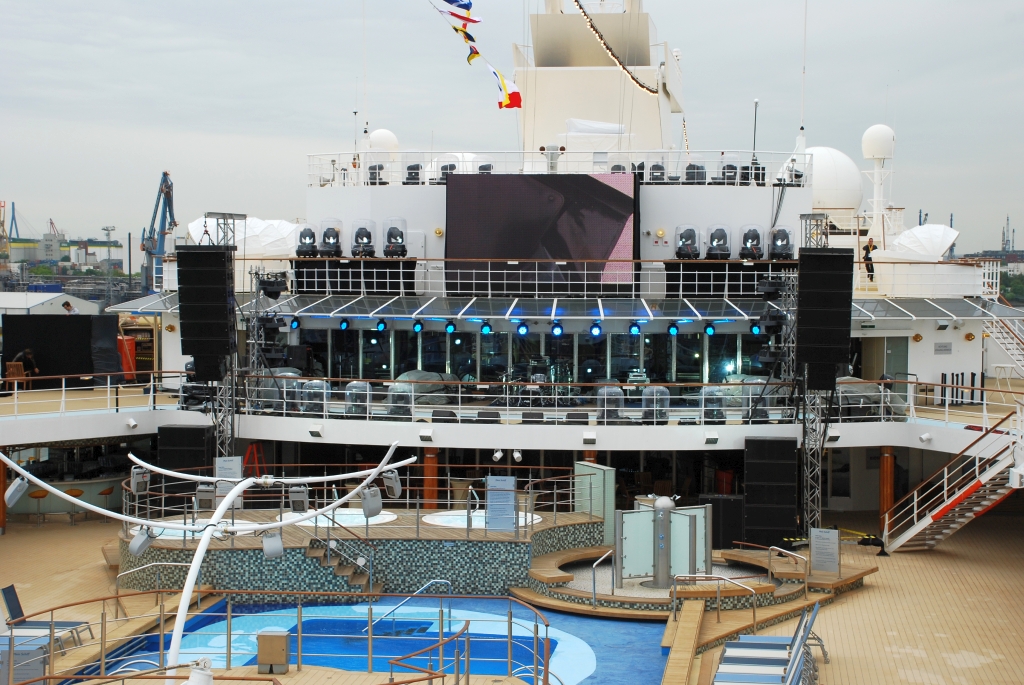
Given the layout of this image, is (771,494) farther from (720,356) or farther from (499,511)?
(499,511)

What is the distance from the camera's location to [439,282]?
28609 mm

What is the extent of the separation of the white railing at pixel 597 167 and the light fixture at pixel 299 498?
10.5 m

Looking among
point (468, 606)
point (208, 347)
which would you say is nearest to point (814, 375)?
point (468, 606)

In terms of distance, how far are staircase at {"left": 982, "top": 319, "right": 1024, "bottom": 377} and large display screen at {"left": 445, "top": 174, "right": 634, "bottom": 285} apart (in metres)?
11.6

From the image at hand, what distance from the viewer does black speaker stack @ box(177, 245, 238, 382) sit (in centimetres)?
2317

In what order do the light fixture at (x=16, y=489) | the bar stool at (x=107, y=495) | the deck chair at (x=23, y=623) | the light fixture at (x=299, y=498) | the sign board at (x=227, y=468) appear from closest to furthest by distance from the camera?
the light fixture at (x=16, y=489) → the deck chair at (x=23, y=623) → the light fixture at (x=299, y=498) → the sign board at (x=227, y=468) → the bar stool at (x=107, y=495)

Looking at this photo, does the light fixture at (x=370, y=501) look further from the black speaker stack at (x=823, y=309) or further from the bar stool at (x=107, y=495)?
the bar stool at (x=107, y=495)

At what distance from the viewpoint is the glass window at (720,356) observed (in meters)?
26.6

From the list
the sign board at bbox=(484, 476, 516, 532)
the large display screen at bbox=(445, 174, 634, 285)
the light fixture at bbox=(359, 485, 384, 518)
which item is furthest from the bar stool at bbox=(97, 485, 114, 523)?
the light fixture at bbox=(359, 485, 384, 518)

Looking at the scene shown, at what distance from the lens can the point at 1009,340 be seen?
32406 millimetres


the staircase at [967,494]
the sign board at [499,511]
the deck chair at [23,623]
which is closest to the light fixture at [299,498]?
the sign board at [499,511]

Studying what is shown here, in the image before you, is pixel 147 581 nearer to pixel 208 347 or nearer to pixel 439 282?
pixel 208 347

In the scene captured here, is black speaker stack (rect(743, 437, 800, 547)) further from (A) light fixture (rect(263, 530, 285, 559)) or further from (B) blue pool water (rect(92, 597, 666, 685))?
(A) light fixture (rect(263, 530, 285, 559))

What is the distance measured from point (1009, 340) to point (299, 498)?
72.0ft
